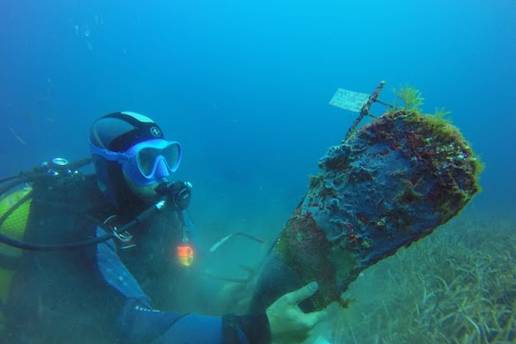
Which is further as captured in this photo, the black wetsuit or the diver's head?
the diver's head

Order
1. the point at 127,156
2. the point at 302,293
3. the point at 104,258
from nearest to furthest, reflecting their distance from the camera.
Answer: the point at 302,293
the point at 104,258
the point at 127,156

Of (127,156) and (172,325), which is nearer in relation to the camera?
(172,325)

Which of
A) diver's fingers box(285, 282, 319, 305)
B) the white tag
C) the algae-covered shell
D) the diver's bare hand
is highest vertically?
the white tag

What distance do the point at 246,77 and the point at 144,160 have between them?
108463 mm

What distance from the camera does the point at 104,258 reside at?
2.45 meters

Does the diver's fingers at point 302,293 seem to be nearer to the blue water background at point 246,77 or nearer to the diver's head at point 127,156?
the diver's head at point 127,156

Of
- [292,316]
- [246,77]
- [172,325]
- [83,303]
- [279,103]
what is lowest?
[83,303]

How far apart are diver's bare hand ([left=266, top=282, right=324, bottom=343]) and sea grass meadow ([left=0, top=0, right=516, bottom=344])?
323mm

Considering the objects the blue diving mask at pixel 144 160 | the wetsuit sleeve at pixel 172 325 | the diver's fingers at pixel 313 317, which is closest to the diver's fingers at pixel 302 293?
the diver's fingers at pixel 313 317

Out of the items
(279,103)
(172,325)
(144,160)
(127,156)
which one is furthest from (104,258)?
(279,103)

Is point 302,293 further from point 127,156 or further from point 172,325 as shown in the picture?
point 127,156

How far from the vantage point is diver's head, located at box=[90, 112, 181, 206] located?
10.3 feet

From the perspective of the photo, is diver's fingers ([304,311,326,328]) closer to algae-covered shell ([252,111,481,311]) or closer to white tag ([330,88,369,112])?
algae-covered shell ([252,111,481,311])

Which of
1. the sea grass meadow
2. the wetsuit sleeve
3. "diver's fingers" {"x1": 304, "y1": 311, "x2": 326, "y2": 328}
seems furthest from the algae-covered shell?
the wetsuit sleeve
